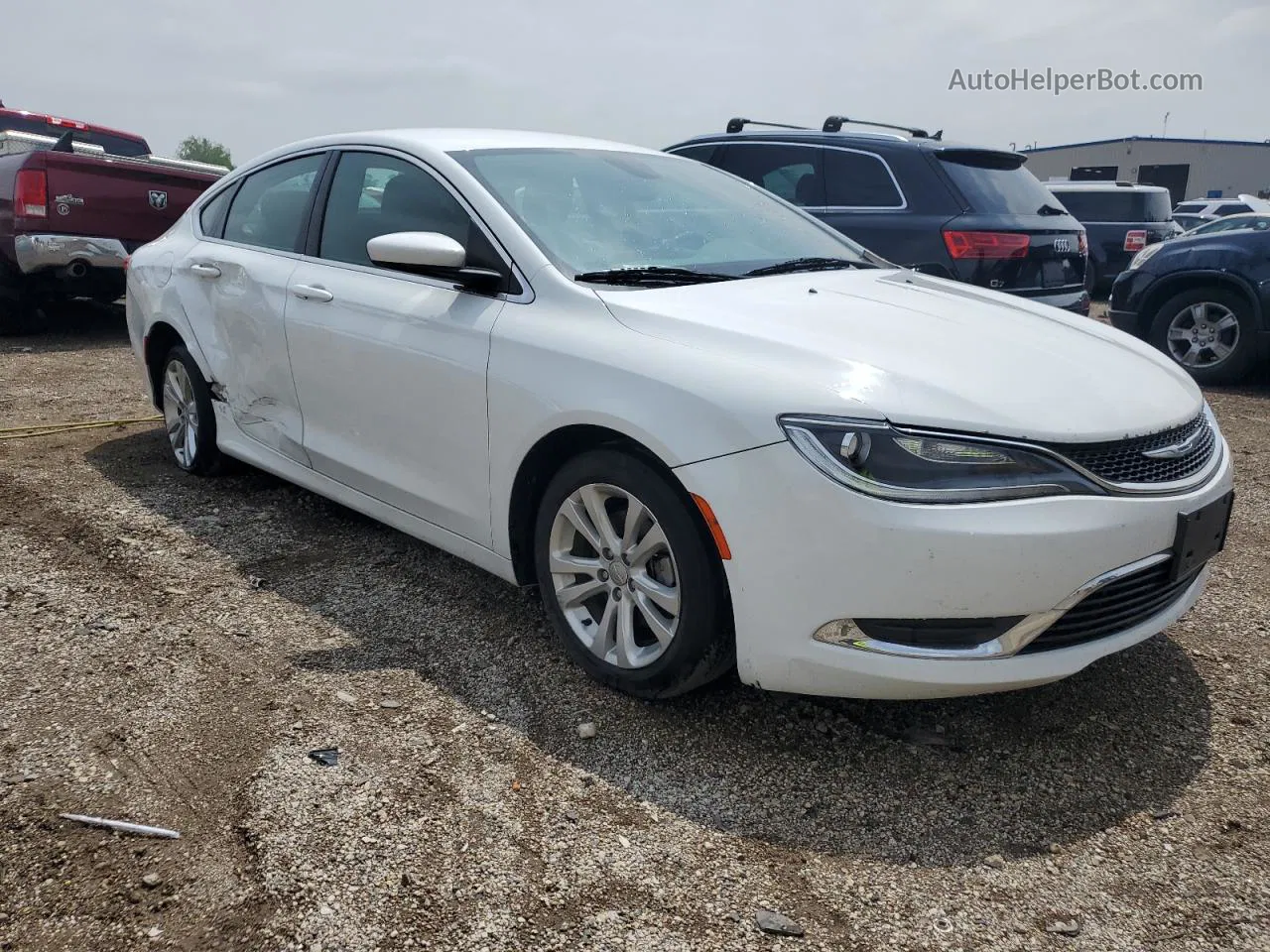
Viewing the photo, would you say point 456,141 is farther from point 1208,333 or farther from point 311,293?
point 1208,333

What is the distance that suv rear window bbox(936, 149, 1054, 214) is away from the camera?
653 centimetres

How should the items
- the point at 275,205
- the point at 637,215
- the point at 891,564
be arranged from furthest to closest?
the point at 275,205 → the point at 637,215 → the point at 891,564

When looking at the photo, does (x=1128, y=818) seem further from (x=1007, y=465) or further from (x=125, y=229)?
(x=125, y=229)

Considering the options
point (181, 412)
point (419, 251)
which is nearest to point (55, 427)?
point (181, 412)

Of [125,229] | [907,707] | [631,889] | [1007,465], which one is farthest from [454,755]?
[125,229]

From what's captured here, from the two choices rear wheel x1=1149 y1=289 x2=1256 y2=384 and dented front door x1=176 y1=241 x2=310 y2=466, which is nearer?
dented front door x1=176 y1=241 x2=310 y2=466

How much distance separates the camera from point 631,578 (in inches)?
112

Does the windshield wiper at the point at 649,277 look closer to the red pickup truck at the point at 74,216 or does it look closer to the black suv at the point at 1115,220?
the red pickup truck at the point at 74,216

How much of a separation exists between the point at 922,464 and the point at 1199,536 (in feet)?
2.82

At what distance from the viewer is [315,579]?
3.86m

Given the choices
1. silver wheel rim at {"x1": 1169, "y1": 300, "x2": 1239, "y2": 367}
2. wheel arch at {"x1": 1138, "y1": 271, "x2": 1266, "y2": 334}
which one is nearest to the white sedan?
wheel arch at {"x1": 1138, "y1": 271, "x2": 1266, "y2": 334}

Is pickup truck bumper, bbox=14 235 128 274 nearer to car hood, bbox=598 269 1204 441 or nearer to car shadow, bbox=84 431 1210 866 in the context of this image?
car shadow, bbox=84 431 1210 866

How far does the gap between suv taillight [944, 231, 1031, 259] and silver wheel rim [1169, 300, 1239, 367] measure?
267 cm

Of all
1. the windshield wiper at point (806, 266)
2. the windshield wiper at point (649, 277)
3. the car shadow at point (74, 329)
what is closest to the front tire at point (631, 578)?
the windshield wiper at point (649, 277)
